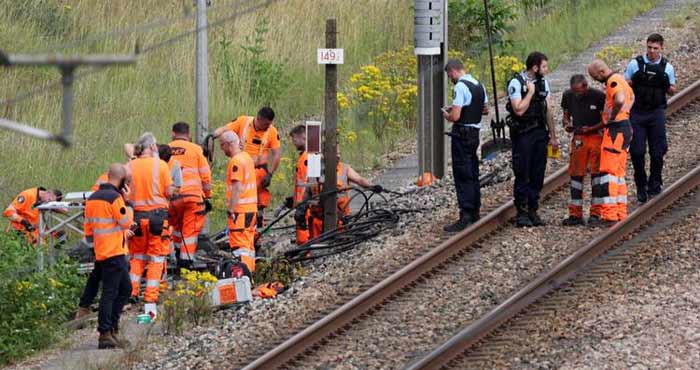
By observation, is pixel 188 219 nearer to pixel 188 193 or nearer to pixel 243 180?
pixel 188 193

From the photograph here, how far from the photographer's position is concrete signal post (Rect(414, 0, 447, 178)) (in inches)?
740

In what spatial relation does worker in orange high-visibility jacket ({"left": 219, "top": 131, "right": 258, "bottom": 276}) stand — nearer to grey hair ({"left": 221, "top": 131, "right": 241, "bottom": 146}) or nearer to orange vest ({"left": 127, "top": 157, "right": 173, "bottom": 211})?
grey hair ({"left": 221, "top": 131, "right": 241, "bottom": 146})

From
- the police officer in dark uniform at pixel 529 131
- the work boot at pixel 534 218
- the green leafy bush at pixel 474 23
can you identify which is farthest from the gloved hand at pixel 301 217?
the green leafy bush at pixel 474 23

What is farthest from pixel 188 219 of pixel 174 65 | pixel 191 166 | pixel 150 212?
pixel 174 65

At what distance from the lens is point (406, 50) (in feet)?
82.1

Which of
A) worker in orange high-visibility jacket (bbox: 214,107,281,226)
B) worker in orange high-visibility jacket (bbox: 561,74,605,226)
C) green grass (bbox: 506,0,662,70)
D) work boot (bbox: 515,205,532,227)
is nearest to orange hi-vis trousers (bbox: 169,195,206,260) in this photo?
worker in orange high-visibility jacket (bbox: 214,107,281,226)

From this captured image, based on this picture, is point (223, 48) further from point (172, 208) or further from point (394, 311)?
point (394, 311)

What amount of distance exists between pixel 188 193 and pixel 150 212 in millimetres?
1271

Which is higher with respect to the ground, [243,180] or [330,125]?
[330,125]

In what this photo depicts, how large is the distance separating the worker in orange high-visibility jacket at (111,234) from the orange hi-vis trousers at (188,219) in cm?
234

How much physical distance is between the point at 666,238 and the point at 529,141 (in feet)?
6.04

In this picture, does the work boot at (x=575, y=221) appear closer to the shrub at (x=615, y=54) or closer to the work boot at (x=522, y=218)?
the work boot at (x=522, y=218)

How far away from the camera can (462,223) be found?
15.5 meters

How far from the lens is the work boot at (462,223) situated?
15.5m
